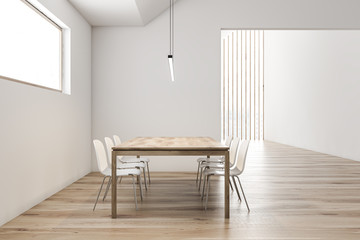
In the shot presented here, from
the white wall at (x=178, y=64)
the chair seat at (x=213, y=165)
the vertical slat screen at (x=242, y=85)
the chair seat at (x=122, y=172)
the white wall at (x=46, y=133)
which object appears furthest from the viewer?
the vertical slat screen at (x=242, y=85)

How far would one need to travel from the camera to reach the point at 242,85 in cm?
1334

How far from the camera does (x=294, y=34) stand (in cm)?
1046

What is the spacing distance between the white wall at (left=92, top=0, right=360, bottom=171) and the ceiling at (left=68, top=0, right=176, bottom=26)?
0.62 ft

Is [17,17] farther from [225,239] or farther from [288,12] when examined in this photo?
[288,12]

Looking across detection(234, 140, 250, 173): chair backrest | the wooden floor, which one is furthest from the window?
detection(234, 140, 250, 173): chair backrest

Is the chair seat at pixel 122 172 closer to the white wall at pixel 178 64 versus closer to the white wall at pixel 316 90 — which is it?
the white wall at pixel 178 64

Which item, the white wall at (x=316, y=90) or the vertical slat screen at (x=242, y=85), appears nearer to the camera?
the white wall at (x=316, y=90)

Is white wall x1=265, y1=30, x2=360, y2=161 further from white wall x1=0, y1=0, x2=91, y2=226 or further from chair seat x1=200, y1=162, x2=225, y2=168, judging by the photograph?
white wall x1=0, y1=0, x2=91, y2=226

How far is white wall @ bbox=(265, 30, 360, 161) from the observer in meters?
7.23

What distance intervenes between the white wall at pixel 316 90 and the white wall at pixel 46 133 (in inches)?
214

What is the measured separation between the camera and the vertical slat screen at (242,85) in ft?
43.4

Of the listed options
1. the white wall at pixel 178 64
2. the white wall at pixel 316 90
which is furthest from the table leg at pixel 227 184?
the white wall at pixel 316 90

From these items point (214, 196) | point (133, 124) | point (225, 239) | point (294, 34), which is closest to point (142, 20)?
point (133, 124)

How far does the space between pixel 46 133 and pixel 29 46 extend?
1013mm
